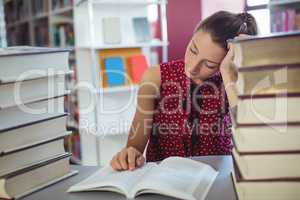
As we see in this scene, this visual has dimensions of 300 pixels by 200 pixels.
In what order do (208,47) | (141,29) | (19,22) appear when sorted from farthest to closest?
1. (19,22)
2. (141,29)
3. (208,47)

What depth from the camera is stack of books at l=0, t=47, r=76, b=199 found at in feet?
2.67

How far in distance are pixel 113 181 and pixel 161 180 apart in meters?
0.10

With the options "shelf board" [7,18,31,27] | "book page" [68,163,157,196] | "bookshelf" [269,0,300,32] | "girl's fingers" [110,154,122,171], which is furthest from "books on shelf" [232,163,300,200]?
"shelf board" [7,18,31,27]

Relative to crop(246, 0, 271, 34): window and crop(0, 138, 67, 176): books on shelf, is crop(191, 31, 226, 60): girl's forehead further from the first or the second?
crop(246, 0, 271, 34): window

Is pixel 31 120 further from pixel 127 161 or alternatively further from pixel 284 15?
pixel 284 15

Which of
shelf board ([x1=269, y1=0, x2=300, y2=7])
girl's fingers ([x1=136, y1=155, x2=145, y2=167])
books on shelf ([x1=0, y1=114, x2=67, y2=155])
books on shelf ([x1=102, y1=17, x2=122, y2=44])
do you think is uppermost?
shelf board ([x1=269, y1=0, x2=300, y2=7])

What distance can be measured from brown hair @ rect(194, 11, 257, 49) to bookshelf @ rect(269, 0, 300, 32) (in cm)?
157

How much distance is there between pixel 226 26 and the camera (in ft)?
4.20

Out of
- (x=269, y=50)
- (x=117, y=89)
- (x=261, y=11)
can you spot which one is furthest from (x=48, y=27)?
(x=269, y=50)

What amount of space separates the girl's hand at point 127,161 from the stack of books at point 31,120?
109mm

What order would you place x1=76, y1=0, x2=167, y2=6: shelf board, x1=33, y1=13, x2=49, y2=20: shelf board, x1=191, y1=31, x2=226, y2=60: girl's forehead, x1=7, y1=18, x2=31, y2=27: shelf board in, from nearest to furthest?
x1=191, y1=31, x2=226, y2=60: girl's forehead
x1=76, y1=0, x2=167, y2=6: shelf board
x1=33, y1=13, x2=49, y2=20: shelf board
x1=7, y1=18, x2=31, y2=27: shelf board

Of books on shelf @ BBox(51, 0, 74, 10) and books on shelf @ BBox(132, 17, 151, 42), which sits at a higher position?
books on shelf @ BBox(51, 0, 74, 10)

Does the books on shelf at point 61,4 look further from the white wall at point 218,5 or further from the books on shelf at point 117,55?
the white wall at point 218,5

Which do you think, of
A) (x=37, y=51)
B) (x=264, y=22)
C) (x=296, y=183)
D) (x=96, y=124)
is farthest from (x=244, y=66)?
(x=264, y=22)
